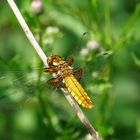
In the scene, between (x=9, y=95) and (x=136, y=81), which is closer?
(x=9, y=95)

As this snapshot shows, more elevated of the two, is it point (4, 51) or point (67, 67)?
point (4, 51)

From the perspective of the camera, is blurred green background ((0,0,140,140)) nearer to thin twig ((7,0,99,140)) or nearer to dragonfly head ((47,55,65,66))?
dragonfly head ((47,55,65,66))

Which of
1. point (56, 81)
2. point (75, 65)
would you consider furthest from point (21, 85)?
point (75, 65)

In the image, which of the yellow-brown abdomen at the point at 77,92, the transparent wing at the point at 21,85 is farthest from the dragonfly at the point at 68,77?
the transparent wing at the point at 21,85

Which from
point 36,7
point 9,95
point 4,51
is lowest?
point 9,95

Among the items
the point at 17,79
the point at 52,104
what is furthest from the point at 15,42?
the point at 17,79

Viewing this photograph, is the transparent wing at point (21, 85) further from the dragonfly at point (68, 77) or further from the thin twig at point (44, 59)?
the thin twig at point (44, 59)

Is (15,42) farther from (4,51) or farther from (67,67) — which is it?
(67,67)
